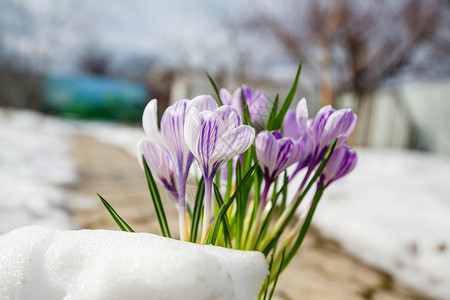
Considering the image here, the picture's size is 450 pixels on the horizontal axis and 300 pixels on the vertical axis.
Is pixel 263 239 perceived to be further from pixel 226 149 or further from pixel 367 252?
pixel 367 252

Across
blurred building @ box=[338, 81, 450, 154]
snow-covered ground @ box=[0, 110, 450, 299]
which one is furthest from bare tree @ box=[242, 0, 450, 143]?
snow-covered ground @ box=[0, 110, 450, 299]

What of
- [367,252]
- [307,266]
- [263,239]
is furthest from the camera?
[367,252]

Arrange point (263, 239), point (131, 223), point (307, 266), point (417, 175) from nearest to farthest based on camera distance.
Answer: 1. point (263, 239)
2. point (307, 266)
3. point (131, 223)
4. point (417, 175)

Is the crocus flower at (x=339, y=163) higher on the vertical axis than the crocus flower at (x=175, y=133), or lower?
lower

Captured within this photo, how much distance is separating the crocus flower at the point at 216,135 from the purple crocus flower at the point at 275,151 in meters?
0.07

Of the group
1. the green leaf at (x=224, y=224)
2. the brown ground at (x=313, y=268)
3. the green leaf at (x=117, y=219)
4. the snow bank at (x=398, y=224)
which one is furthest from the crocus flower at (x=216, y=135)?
the snow bank at (x=398, y=224)

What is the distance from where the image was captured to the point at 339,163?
2.22ft

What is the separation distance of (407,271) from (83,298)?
5.64ft

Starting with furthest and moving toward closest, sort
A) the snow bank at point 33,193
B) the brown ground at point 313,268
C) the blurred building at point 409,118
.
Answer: the blurred building at point 409,118 < the snow bank at point 33,193 < the brown ground at point 313,268

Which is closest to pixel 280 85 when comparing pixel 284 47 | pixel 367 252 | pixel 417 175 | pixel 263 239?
pixel 284 47

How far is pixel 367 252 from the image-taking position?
195cm

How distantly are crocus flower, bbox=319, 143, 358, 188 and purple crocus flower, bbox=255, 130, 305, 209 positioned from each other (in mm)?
83

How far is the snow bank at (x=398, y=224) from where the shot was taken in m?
1.71

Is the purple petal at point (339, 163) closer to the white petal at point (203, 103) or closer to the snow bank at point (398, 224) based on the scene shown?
the white petal at point (203, 103)
